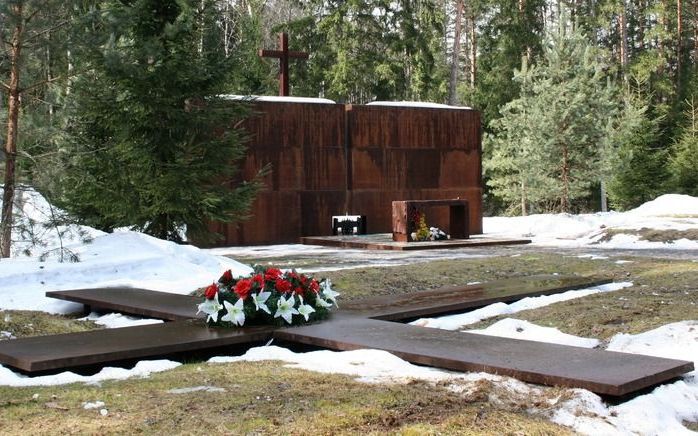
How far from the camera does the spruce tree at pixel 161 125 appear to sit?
39.0ft

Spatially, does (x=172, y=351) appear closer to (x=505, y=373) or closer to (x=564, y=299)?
(x=505, y=373)

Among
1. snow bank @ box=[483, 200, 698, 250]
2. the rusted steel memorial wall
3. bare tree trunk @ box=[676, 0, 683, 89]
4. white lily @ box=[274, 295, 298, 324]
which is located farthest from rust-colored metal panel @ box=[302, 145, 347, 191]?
bare tree trunk @ box=[676, 0, 683, 89]

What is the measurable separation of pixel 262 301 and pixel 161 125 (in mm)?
7172

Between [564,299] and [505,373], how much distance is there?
3936 mm

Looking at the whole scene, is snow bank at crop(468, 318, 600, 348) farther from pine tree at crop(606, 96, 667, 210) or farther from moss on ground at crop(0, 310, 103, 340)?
pine tree at crop(606, 96, 667, 210)

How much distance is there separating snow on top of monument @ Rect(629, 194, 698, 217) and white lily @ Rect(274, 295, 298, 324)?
16666 millimetres

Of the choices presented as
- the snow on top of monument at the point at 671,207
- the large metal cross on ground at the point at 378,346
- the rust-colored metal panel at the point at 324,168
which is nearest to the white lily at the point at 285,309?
the large metal cross on ground at the point at 378,346

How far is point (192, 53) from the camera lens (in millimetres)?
12703

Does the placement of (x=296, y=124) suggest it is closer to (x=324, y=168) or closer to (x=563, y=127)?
(x=324, y=168)

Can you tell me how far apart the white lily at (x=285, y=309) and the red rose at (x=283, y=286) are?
3.5 inches

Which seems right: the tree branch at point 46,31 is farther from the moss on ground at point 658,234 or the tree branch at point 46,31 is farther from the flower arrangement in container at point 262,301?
the moss on ground at point 658,234

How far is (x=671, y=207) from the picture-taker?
22078 millimetres

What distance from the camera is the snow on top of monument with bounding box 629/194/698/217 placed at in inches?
831

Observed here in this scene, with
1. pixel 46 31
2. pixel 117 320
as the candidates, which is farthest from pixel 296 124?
pixel 117 320
